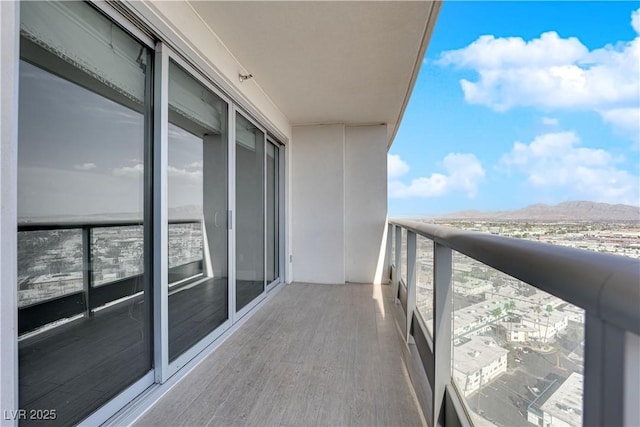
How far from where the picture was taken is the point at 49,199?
120 centimetres

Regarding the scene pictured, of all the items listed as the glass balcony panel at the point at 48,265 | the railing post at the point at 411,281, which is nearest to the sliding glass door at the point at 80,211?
the glass balcony panel at the point at 48,265

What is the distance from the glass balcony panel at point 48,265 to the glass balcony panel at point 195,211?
0.58 metres

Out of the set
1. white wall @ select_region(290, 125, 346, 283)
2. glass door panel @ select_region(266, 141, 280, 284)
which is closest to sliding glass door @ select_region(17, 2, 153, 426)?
glass door panel @ select_region(266, 141, 280, 284)

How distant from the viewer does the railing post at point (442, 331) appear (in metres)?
1.35

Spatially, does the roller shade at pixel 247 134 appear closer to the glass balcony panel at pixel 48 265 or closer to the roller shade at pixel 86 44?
the roller shade at pixel 86 44

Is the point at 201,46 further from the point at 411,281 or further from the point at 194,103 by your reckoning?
the point at 411,281

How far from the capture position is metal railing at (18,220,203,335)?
1142mm

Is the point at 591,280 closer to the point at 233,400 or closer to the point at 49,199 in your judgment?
the point at 49,199

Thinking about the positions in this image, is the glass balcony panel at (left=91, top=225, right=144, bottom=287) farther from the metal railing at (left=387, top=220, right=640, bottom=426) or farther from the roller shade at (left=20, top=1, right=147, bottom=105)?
the metal railing at (left=387, top=220, right=640, bottom=426)

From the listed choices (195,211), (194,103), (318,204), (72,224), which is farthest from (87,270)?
(318,204)

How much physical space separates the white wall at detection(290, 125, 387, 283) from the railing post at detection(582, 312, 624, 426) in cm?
422

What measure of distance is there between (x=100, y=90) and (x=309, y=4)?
1.45m

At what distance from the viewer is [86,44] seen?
1365 mm

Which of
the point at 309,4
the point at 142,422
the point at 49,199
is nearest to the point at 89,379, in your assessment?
the point at 142,422
